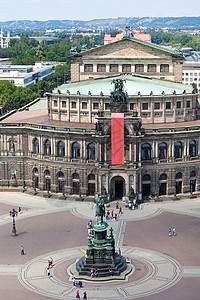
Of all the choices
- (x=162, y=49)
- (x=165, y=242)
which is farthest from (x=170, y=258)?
(x=162, y=49)

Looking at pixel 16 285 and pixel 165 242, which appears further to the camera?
pixel 165 242

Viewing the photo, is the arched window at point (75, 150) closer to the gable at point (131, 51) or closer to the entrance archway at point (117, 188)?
the entrance archway at point (117, 188)

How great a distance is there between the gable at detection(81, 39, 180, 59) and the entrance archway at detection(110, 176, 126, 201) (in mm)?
38091

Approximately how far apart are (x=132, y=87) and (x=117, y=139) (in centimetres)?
2054

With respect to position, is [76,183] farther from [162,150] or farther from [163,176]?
[162,150]

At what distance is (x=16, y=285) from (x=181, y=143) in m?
56.2

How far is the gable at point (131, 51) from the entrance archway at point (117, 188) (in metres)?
38.1

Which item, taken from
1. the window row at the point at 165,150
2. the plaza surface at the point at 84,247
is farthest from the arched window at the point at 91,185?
the window row at the point at 165,150

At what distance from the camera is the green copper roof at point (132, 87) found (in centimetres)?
13862

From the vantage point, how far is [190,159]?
131500 mm

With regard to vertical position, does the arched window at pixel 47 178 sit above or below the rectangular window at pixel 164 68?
below

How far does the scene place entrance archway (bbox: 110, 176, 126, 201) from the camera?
12756cm

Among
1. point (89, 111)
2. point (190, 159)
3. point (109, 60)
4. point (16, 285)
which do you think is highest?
point (109, 60)

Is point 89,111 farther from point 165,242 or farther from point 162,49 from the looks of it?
point 165,242
